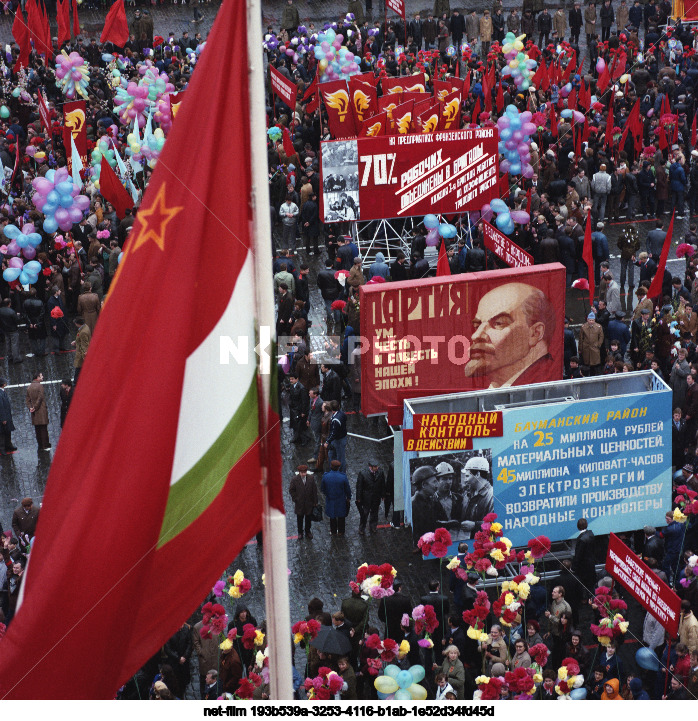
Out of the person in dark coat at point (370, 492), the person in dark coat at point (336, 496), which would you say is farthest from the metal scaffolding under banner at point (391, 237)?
the person in dark coat at point (336, 496)

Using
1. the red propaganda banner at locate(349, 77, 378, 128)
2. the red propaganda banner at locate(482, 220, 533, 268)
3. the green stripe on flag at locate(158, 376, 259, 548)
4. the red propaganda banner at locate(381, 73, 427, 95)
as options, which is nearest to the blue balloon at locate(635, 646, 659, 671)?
the red propaganda banner at locate(482, 220, 533, 268)

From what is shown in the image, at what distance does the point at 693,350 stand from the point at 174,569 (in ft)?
47.5

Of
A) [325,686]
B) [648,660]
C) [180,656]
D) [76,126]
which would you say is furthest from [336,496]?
[76,126]

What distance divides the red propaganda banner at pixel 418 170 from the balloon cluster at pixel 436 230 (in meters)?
0.64

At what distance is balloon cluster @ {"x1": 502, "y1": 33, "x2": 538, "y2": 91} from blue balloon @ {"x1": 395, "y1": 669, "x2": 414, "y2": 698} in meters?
23.4

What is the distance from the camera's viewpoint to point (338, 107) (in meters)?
26.0

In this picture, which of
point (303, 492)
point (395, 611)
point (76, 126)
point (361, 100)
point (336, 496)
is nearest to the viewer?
point (395, 611)

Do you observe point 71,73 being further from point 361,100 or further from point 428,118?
point 428,118

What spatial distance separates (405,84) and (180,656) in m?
17.9

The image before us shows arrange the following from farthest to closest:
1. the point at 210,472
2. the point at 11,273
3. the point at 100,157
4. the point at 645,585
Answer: the point at 100,157
the point at 11,273
the point at 645,585
the point at 210,472

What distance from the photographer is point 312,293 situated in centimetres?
2380

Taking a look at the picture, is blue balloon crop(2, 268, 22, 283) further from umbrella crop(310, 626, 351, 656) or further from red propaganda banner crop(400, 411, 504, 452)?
umbrella crop(310, 626, 351, 656)

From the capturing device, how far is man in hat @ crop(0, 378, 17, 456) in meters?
18.2

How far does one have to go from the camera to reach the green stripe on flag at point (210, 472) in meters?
5.64
